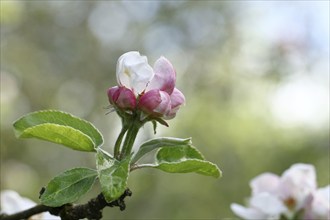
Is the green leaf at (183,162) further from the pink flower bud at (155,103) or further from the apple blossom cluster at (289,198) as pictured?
the apple blossom cluster at (289,198)

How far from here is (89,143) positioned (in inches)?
25.2

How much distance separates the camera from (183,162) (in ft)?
2.07

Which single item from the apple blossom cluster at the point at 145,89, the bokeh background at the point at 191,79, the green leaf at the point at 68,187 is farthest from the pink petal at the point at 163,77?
the bokeh background at the point at 191,79

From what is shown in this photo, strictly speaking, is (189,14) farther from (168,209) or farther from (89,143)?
(89,143)

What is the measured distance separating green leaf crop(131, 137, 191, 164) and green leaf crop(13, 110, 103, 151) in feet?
0.13

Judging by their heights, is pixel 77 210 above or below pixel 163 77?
below

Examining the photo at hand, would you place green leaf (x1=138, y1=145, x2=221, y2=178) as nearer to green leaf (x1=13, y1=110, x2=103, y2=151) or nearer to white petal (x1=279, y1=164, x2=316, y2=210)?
green leaf (x1=13, y1=110, x2=103, y2=151)

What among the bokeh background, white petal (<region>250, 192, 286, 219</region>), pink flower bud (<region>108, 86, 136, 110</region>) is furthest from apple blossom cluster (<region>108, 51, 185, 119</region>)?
the bokeh background

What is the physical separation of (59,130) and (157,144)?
9 cm

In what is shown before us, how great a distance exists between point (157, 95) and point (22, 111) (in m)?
4.32

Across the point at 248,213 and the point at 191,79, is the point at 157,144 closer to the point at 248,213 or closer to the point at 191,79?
the point at 248,213

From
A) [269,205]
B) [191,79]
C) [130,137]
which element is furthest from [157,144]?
[191,79]

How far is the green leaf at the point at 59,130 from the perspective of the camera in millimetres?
627

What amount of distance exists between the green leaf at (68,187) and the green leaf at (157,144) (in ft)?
0.17
